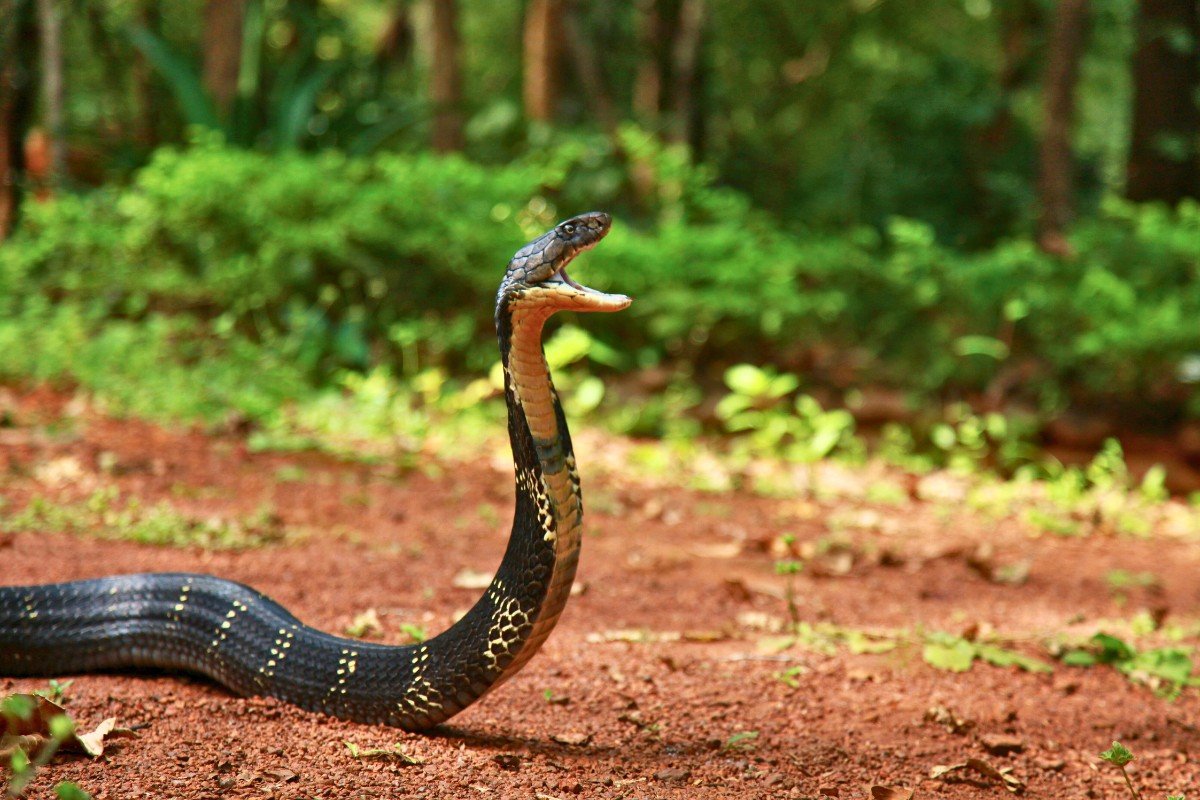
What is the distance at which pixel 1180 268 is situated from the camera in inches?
302

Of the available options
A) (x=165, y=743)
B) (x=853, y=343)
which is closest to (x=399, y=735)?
(x=165, y=743)

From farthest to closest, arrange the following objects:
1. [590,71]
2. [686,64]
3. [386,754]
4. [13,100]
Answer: [686,64] → [590,71] → [13,100] → [386,754]

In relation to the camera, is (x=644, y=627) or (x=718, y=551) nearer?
(x=644, y=627)

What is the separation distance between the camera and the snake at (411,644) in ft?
8.08

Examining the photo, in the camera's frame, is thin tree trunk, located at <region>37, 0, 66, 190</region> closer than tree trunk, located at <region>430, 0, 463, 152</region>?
→ Yes

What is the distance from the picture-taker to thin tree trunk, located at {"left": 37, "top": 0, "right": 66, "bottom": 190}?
902cm

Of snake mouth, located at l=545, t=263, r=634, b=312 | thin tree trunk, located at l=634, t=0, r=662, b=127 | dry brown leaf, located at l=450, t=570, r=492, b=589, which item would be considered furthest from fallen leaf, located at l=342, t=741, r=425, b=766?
thin tree trunk, located at l=634, t=0, r=662, b=127

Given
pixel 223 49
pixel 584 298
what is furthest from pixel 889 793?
pixel 223 49

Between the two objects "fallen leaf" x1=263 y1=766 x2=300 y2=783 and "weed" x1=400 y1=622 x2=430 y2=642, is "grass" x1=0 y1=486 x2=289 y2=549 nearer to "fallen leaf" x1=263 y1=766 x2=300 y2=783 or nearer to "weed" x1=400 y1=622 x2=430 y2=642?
"weed" x1=400 y1=622 x2=430 y2=642

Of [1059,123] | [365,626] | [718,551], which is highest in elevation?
[1059,123]

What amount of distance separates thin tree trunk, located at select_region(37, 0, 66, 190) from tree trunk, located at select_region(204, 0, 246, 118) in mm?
1251

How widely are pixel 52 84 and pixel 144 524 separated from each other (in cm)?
604

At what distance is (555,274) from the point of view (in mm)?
2432

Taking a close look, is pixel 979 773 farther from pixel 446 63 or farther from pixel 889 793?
pixel 446 63
